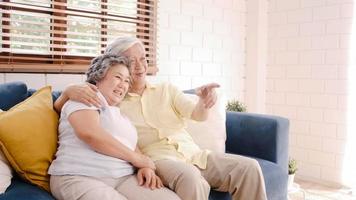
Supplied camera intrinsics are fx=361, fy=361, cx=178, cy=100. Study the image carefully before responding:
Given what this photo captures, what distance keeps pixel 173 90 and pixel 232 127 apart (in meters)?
0.56

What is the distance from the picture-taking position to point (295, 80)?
10.1ft

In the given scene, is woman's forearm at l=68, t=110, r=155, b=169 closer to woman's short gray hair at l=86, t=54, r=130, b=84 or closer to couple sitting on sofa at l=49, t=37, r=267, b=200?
couple sitting on sofa at l=49, t=37, r=267, b=200

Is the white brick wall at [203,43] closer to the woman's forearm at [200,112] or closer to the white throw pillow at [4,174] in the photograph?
the woman's forearm at [200,112]

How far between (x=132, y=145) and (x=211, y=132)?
0.62m

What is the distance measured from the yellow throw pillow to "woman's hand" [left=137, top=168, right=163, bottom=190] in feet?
1.16

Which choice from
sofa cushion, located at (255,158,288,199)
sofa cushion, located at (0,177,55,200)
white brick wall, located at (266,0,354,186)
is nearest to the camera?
sofa cushion, located at (0,177,55,200)

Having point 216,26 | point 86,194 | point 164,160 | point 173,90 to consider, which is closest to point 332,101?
point 216,26

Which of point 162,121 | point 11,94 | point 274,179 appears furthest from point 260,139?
point 11,94

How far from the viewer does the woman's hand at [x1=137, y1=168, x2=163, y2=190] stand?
1.34m

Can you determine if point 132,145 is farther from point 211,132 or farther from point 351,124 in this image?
point 351,124

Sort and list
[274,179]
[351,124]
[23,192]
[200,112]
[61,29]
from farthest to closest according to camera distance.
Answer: [351,124], [61,29], [274,179], [200,112], [23,192]

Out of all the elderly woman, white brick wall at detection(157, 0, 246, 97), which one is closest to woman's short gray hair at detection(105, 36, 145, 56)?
the elderly woman

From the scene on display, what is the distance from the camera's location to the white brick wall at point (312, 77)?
2.82m

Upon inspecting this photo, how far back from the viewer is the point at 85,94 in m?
1.38
